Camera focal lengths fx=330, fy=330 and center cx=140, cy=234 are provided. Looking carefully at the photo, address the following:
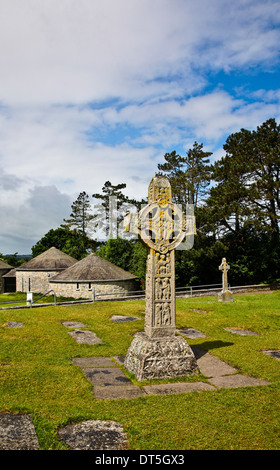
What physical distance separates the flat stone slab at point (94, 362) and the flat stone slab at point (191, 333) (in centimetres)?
315

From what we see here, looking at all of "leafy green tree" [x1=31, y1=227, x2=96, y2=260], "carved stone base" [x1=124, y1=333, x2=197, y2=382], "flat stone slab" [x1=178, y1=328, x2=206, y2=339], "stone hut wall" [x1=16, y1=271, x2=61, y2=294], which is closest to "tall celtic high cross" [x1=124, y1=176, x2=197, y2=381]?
"carved stone base" [x1=124, y1=333, x2=197, y2=382]

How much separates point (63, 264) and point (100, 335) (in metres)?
26.1

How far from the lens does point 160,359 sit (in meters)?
6.17

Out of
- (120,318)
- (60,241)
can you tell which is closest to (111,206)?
(60,241)

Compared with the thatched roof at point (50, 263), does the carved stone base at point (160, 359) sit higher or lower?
lower

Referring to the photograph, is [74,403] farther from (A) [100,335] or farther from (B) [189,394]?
(A) [100,335]

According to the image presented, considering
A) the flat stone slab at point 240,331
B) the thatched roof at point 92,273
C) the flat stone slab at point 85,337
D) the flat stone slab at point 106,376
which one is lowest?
the flat stone slab at point 240,331

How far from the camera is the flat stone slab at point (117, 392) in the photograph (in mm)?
5230

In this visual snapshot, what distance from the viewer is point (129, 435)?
3.99m

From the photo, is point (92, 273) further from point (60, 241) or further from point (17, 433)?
point (60, 241)

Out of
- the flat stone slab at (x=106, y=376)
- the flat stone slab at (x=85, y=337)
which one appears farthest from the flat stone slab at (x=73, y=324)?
the flat stone slab at (x=106, y=376)

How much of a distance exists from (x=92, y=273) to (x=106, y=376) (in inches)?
783

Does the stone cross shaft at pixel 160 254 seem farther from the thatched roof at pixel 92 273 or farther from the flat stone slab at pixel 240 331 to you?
the thatched roof at pixel 92 273
